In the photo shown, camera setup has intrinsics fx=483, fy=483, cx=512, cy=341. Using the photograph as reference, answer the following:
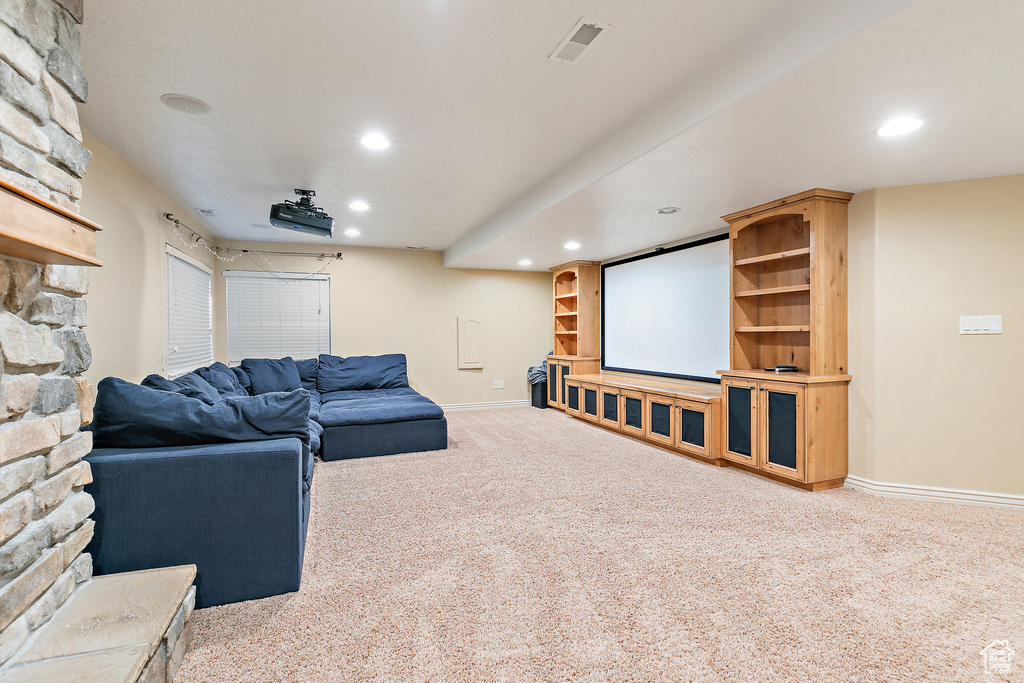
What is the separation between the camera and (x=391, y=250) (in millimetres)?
A: 6680

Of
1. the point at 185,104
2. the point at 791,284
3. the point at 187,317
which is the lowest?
the point at 187,317

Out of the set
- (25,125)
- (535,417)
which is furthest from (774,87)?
(535,417)

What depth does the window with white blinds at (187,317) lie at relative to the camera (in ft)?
13.6

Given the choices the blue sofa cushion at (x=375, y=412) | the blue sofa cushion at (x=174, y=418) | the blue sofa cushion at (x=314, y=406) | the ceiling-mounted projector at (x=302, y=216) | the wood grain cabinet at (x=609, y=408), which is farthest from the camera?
the wood grain cabinet at (x=609, y=408)

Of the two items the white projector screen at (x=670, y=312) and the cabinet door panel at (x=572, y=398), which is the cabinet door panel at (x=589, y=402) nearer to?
the cabinet door panel at (x=572, y=398)

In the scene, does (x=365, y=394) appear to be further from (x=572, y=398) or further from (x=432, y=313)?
(x=572, y=398)

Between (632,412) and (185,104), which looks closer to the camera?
(185,104)

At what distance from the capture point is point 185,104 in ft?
8.04

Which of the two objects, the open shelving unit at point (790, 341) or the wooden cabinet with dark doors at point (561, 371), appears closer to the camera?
the open shelving unit at point (790, 341)

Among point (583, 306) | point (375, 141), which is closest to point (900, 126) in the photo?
point (375, 141)

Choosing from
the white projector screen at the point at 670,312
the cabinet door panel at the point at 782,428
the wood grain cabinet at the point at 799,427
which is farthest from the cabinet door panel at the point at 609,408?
the cabinet door panel at the point at 782,428

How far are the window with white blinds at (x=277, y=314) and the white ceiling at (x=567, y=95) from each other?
2.45 m

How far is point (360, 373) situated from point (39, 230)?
4998 millimetres

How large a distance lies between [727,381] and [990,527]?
1.74m
